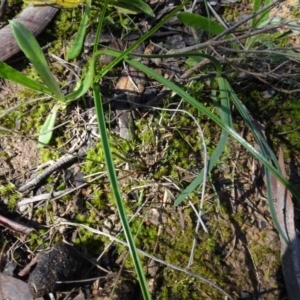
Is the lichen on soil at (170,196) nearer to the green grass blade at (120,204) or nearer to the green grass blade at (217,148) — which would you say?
the green grass blade at (217,148)

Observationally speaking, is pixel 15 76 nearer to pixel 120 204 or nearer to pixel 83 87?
pixel 83 87

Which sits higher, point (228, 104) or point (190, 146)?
point (228, 104)

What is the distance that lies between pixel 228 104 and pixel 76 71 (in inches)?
22.3

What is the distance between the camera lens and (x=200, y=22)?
1.65 meters

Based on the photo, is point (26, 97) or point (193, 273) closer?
point (193, 273)

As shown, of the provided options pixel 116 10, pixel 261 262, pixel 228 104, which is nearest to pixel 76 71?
pixel 116 10

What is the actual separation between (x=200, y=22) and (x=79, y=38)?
0.43m

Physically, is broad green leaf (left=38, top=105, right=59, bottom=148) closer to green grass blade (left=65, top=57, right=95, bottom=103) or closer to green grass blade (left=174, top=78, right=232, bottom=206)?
green grass blade (left=65, top=57, right=95, bottom=103)

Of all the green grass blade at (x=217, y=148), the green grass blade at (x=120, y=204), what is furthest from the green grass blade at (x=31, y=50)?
the green grass blade at (x=217, y=148)

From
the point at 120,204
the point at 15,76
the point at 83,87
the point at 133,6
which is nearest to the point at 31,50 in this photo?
the point at 15,76

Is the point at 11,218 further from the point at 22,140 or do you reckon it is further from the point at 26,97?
the point at 26,97

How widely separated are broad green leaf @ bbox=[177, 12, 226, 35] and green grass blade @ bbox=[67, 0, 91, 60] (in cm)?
33

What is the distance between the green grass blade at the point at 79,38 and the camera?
1.69m

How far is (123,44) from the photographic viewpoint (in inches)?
71.2
